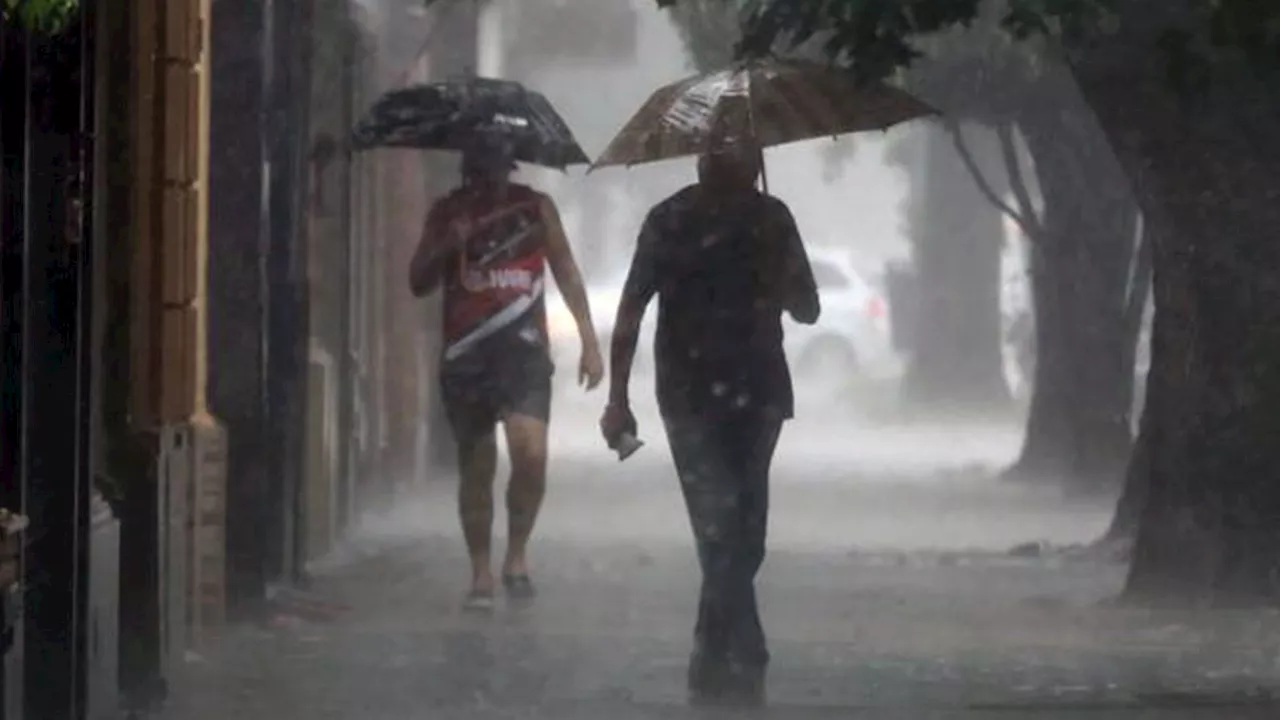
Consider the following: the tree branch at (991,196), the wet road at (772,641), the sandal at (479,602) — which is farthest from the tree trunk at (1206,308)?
the tree branch at (991,196)

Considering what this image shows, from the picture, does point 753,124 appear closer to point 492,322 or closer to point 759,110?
point 759,110

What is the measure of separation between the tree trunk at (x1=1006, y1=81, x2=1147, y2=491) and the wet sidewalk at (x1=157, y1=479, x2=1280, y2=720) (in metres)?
7.13

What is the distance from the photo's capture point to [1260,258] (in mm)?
13336

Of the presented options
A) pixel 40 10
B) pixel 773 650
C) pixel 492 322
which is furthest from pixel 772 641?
pixel 40 10

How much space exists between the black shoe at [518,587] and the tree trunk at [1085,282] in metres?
9.45

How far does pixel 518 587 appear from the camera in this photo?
45.5 ft

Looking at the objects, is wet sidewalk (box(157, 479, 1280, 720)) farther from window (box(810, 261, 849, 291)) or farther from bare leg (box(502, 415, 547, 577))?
window (box(810, 261, 849, 291))

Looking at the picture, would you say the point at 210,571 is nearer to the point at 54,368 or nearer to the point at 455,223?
the point at 455,223

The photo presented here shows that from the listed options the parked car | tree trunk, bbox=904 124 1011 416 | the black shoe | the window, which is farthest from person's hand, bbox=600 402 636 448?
the window

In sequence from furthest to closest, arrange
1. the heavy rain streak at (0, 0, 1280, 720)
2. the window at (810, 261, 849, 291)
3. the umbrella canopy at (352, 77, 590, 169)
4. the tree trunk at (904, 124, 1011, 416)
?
1. the window at (810, 261, 849, 291)
2. the tree trunk at (904, 124, 1011, 416)
3. the umbrella canopy at (352, 77, 590, 169)
4. the heavy rain streak at (0, 0, 1280, 720)

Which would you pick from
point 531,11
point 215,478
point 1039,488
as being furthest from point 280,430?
point 531,11

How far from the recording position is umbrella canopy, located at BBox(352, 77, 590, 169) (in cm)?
1373

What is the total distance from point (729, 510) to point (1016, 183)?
579 inches

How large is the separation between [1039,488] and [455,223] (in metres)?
12.3
